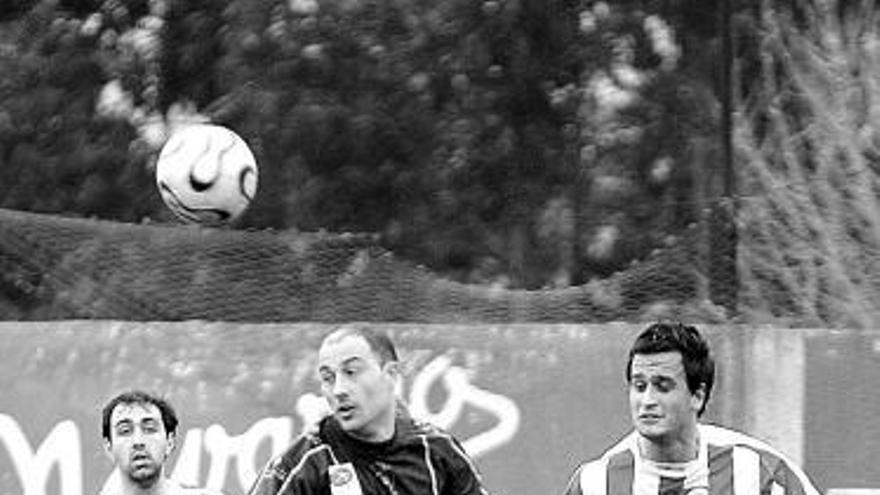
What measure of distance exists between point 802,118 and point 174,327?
3.50 metres

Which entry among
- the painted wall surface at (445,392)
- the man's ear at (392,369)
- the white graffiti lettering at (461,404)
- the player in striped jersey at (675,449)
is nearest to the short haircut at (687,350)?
the player in striped jersey at (675,449)

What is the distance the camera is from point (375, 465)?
20.2ft

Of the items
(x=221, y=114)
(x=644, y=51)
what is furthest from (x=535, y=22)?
(x=221, y=114)

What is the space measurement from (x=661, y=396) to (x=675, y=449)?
15 centimetres

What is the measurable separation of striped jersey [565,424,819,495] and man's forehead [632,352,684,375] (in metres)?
0.23

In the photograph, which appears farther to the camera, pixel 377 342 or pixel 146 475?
pixel 146 475

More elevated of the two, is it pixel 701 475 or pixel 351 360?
pixel 351 360

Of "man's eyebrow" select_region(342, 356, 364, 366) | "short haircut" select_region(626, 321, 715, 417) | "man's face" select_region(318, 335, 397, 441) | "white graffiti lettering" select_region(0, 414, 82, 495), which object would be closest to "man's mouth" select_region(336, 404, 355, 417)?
"man's face" select_region(318, 335, 397, 441)

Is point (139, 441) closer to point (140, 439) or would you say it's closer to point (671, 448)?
point (140, 439)

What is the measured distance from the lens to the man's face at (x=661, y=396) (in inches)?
227

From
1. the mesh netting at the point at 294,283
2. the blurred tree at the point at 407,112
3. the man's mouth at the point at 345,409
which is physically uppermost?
the blurred tree at the point at 407,112

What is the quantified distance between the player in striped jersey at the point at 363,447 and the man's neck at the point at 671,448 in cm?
60

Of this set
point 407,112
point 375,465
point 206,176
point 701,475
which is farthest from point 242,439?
point 407,112

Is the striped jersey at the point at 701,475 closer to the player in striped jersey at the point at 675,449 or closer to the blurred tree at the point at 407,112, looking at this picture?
the player in striped jersey at the point at 675,449
